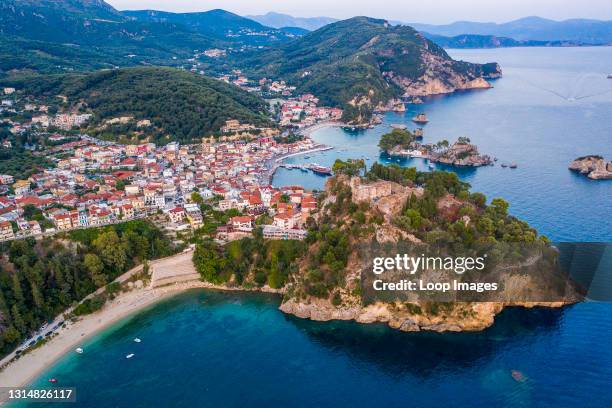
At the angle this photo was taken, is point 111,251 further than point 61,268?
Yes

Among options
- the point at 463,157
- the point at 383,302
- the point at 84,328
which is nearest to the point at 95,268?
the point at 84,328

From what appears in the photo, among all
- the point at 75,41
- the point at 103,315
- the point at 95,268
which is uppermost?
the point at 75,41

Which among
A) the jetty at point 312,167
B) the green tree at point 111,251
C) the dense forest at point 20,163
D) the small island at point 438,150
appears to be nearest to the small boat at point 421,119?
the small island at point 438,150

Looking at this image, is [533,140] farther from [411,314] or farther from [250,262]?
[250,262]

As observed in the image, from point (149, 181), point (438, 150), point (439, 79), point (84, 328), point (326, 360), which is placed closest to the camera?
point (326, 360)

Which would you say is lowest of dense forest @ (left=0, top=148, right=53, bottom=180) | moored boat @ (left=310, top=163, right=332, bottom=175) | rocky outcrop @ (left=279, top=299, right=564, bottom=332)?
rocky outcrop @ (left=279, top=299, right=564, bottom=332)

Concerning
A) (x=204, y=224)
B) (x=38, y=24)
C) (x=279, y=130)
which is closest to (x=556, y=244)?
(x=204, y=224)

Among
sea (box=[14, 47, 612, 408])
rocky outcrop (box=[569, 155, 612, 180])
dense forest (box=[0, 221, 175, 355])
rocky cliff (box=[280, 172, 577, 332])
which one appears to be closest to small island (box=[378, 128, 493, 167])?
rocky outcrop (box=[569, 155, 612, 180])

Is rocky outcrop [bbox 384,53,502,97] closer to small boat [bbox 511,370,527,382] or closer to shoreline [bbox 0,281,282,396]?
shoreline [bbox 0,281,282,396]
